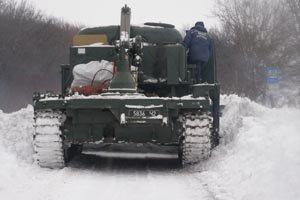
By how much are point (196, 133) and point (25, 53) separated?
30120mm

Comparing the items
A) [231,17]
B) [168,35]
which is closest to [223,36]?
[231,17]

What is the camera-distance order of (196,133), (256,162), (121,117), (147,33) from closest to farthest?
(256,162), (121,117), (196,133), (147,33)

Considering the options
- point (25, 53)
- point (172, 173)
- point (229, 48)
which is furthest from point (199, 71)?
point (25, 53)

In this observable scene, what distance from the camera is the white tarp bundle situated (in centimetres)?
1091

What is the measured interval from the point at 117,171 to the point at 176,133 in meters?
1.06

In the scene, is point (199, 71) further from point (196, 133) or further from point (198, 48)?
point (196, 133)

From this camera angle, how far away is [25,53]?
126 ft

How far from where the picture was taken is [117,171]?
31.7 feet

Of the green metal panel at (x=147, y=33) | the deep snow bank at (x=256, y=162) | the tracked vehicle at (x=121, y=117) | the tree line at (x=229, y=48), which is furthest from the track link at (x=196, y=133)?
the tree line at (x=229, y=48)

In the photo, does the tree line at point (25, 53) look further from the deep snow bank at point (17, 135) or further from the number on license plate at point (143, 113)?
the number on license plate at point (143, 113)

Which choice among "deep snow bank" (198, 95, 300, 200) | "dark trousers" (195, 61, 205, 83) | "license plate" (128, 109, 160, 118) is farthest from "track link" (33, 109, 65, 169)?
"dark trousers" (195, 61, 205, 83)

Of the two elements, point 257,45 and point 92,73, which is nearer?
point 92,73

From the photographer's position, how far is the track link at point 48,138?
933cm

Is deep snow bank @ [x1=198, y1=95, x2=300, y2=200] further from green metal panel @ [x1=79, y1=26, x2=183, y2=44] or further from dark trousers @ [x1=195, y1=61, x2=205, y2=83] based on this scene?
green metal panel @ [x1=79, y1=26, x2=183, y2=44]
